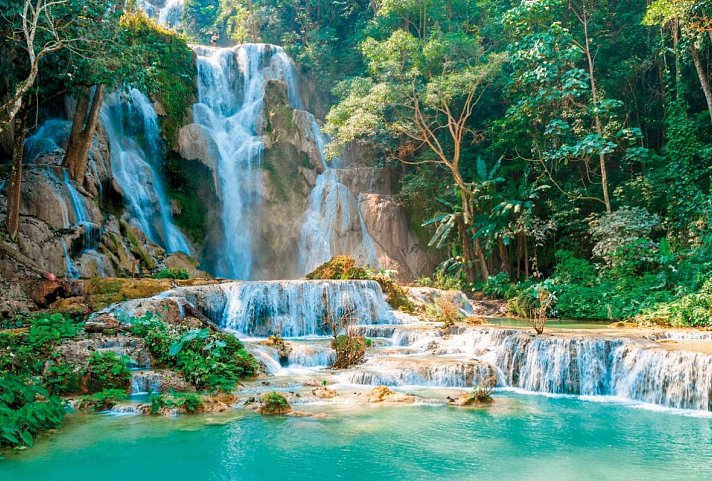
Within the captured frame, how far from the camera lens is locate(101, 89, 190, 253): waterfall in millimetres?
19422

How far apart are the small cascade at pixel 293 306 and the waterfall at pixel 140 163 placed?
6.42 metres

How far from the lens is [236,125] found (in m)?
23.9

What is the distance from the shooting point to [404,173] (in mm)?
24922

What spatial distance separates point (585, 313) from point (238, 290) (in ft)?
29.1

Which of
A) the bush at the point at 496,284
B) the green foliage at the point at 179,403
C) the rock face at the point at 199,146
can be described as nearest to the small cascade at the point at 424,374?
the green foliage at the point at 179,403

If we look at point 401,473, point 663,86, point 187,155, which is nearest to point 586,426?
point 401,473

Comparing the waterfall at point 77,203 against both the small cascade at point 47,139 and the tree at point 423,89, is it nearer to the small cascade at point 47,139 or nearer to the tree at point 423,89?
the small cascade at point 47,139

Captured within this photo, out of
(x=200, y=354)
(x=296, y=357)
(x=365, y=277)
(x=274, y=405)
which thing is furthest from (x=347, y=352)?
(x=365, y=277)

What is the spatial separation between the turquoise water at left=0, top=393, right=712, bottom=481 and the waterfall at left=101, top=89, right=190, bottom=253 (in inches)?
514

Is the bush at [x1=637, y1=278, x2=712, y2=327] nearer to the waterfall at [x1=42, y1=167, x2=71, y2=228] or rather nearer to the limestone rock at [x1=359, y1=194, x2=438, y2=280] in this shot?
the limestone rock at [x1=359, y1=194, x2=438, y2=280]

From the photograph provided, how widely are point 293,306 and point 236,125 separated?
38.7 feet

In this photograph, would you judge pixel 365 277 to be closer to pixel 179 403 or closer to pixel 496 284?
pixel 496 284

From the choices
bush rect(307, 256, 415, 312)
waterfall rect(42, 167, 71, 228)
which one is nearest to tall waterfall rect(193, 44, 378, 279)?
bush rect(307, 256, 415, 312)

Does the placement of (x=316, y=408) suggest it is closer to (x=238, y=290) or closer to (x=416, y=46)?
(x=238, y=290)
